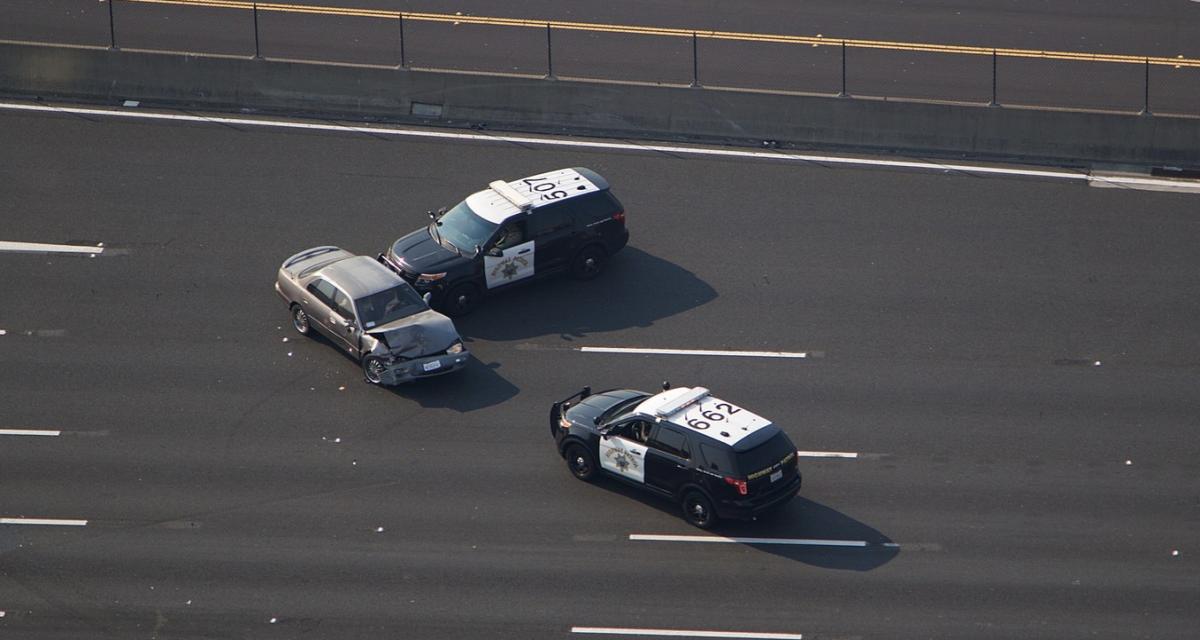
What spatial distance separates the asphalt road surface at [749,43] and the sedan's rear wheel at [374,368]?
1117cm

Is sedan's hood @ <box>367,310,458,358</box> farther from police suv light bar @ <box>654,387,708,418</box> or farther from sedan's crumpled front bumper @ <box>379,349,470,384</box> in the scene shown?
police suv light bar @ <box>654,387,708,418</box>

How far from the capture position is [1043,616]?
18.2 m

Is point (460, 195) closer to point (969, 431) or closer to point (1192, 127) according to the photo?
point (969, 431)

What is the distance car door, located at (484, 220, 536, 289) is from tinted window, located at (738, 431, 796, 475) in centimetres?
701

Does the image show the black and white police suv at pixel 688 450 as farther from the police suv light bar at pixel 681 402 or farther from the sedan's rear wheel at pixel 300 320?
the sedan's rear wheel at pixel 300 320

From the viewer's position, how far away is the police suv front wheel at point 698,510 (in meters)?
19.5

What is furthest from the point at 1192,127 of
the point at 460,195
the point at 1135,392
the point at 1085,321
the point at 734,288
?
the point at 460,195

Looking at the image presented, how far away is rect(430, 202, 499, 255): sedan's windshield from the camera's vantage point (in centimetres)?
2475

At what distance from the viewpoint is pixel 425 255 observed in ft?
80.8

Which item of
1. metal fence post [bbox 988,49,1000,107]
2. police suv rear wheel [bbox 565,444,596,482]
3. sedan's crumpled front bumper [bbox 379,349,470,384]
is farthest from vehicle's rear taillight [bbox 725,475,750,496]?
metal fence post [bbox 988,49,1000,107]

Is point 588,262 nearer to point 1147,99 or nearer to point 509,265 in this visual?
point 509,265

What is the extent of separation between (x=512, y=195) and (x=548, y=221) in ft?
2.79

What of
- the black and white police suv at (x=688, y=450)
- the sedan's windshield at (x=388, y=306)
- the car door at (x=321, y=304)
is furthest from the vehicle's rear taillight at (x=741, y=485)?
the car door at (x=321, y=304)

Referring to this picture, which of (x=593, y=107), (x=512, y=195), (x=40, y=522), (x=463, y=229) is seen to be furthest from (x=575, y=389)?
(x=593, y=107)
